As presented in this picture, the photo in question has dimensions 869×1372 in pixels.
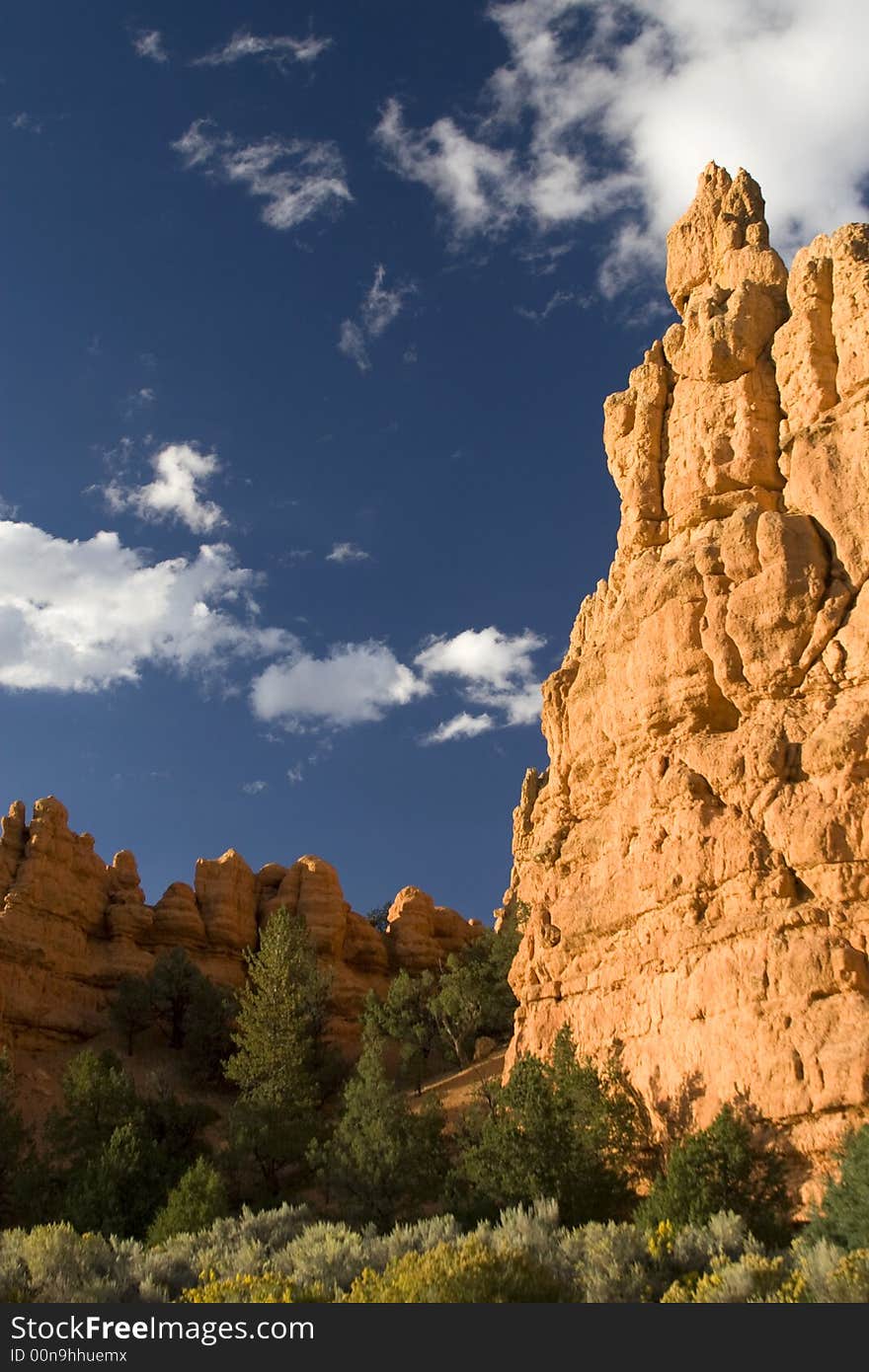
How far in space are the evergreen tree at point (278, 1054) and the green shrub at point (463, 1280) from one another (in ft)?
82.8

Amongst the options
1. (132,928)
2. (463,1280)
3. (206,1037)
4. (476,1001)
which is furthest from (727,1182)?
(132,928)

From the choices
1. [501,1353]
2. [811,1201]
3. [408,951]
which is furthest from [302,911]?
[501,1353]

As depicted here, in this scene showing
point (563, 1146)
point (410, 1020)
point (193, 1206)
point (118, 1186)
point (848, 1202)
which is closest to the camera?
point (848, 1202)

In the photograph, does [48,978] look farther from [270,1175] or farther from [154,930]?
[270,1175]

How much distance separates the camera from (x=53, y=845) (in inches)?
2304

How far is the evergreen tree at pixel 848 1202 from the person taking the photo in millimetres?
21312

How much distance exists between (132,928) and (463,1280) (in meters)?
48.2

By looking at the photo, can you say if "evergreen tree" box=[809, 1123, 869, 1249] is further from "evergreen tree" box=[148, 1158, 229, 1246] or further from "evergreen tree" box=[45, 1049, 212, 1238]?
"evergreen tree" box=[45, 1049, 212, 1238]

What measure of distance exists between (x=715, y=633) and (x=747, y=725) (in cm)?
305

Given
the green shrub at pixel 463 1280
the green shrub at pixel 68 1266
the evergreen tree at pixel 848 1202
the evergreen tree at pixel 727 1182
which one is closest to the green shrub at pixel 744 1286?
the green shrub at pixel 463 1280

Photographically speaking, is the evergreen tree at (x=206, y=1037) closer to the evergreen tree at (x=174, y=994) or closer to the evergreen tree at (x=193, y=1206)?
the evergreen tree at (x=174, y=994)

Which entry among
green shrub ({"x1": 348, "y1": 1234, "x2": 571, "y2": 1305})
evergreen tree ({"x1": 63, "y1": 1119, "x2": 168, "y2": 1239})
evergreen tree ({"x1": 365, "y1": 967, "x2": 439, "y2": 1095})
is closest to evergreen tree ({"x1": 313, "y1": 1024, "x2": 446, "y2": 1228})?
evergreen tree ({"x1": 63, "y1": 1119, "x2": 168, "y2": 1239})

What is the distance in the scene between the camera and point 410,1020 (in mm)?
Result: 56188

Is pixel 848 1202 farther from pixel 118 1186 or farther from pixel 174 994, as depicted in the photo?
pixel 174 994
